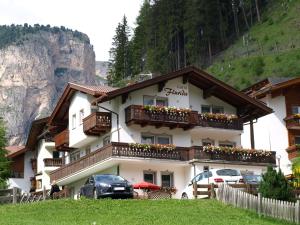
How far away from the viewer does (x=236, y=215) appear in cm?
2630

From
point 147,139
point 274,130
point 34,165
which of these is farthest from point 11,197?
point 34,165

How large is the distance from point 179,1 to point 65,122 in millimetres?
60525

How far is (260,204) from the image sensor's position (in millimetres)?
26578

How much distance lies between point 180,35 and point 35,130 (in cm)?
5012

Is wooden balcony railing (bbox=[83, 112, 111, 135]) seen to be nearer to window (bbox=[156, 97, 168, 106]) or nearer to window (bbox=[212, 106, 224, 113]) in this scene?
window (bbox=[156, 97, 168, 106])

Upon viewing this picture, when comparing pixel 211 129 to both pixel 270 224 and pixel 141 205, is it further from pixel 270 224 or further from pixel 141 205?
pixel 270 224

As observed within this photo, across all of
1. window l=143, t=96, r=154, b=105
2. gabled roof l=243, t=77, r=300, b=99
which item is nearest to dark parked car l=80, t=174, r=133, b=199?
window l=143, t=96, r=154, b=105

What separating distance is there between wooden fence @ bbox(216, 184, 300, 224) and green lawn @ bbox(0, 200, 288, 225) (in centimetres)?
34

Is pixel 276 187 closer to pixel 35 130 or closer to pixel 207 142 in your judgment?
pixel 207 142

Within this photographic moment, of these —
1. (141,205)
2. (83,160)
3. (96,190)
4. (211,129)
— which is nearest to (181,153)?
(211,129)

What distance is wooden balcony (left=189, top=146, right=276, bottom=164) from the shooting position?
41281 mm

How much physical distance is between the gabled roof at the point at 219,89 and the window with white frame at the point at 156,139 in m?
3.35

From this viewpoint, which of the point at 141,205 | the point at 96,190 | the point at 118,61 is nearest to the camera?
the point at 141,205

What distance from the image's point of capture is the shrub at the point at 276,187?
1065 inches
